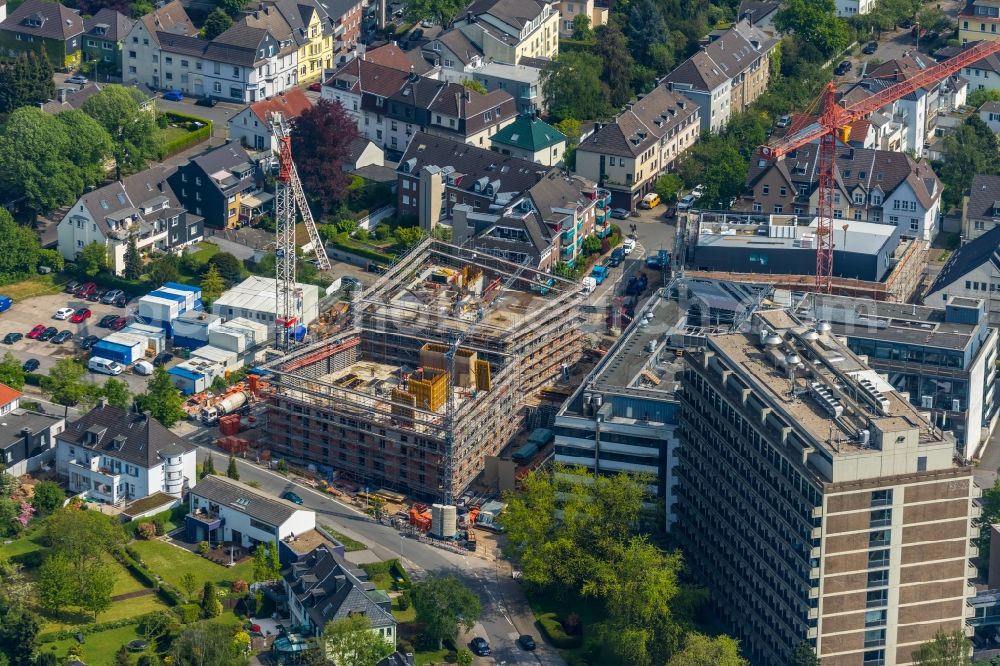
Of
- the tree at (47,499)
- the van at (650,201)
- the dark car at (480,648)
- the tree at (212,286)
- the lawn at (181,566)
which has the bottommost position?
the dark car at (480,648)

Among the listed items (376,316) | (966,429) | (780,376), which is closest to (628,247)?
(376,316)

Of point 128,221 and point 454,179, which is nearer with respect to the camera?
point 128,221

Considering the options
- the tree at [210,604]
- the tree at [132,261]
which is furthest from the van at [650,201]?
the tree at [210,604]

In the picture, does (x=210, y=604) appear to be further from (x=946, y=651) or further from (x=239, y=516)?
(x=946, y=651)

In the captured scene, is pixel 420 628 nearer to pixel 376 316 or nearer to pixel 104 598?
pixel 104 598

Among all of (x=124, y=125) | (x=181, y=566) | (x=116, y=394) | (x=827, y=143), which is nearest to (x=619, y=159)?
(x=827, y=143)

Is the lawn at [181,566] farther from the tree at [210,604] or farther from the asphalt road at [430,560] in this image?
the asphalt road at [430,560]
